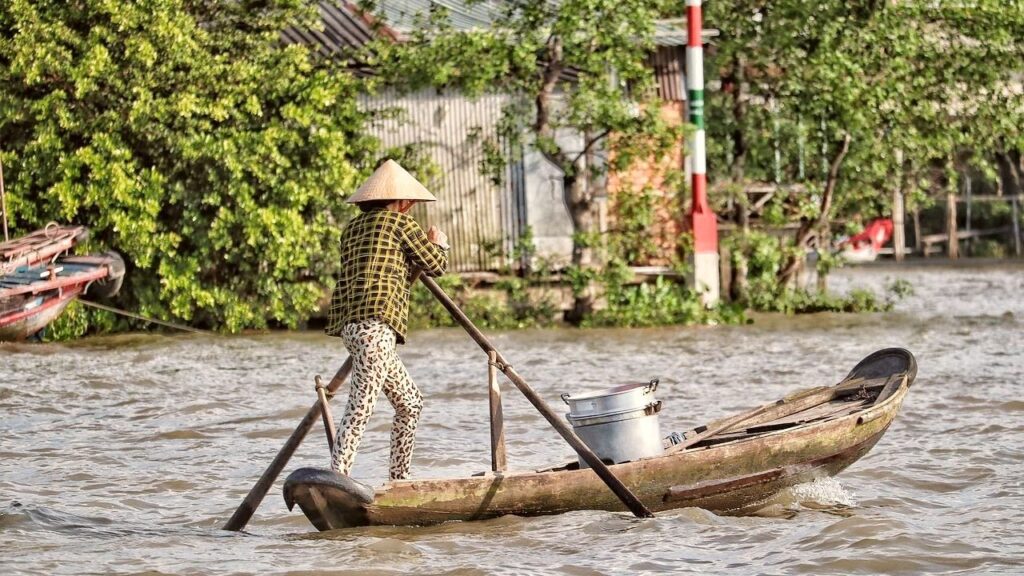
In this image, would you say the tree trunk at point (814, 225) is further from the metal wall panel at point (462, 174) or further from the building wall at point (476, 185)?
the metal wall panel at point (462, 174)

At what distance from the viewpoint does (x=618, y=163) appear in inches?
614

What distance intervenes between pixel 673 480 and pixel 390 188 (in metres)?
1.99

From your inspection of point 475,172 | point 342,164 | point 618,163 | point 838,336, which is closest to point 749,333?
point 838,336

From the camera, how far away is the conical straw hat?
7.18 meters

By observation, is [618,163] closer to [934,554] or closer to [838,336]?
[838,336]

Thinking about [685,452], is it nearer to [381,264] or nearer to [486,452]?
[381,264]

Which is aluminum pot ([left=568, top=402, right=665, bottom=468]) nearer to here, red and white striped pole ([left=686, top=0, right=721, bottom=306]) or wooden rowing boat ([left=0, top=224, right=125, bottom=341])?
wooden rowing boat ([left=0, top=224, right=125, bottom=341])

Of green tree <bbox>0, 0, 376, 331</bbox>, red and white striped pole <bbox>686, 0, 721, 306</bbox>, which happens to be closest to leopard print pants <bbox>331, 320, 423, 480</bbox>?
green tree <bbox>0, 0, 376, 331</bbox>

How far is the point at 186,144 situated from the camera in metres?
14.9

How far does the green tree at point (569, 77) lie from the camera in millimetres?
14930

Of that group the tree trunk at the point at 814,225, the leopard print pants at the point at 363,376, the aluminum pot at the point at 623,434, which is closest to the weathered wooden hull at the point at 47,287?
the leopard print pants at the point at 363,376

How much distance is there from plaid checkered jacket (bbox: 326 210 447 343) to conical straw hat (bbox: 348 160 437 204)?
9cm

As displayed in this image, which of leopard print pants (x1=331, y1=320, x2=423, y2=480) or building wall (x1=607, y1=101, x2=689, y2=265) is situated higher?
building wall (x1=607, y1=101, x2=689, y2=265)

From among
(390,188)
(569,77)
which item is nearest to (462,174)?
(569,77)
